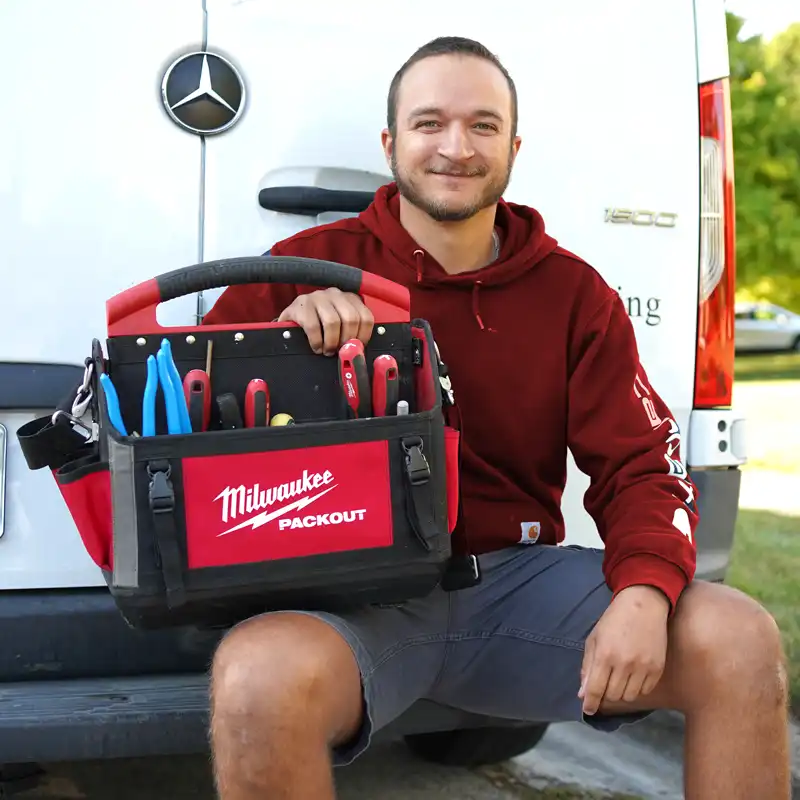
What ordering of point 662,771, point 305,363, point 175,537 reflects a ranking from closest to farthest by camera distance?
point 175,537 < point 305,363 < point 662,771

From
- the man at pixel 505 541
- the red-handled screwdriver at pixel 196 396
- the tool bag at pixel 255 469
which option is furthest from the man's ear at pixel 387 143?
the red-handled screwdriver at pixel 196 396

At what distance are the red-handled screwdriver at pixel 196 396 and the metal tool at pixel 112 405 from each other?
11 cm

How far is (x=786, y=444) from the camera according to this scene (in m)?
10.3

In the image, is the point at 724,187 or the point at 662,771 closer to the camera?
the point at 724,187

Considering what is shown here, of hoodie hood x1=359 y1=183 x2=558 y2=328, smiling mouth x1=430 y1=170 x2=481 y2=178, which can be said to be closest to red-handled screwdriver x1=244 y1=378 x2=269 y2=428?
hoodie hood x1=359 y1=183 x2=558 y2=328

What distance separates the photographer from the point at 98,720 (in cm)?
194

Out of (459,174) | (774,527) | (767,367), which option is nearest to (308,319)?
(459,174)

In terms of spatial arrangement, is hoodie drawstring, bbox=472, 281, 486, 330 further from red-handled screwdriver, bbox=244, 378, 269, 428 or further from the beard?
red-handled screwdriver, bbox=244, 378, 269, 428

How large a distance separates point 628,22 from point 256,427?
129 cm

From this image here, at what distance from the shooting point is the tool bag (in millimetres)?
1670

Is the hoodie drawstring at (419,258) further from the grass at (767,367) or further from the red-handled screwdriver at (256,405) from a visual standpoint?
the grass at (767,367)

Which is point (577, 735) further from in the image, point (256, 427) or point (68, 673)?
point (256, 427)

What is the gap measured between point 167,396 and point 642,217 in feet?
3.98

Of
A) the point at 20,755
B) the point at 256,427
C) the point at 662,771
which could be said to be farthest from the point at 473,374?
the point at 662,771
